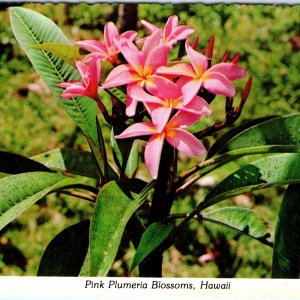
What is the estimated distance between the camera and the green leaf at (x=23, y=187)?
1.11 m

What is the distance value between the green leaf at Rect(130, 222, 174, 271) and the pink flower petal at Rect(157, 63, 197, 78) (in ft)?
1.07

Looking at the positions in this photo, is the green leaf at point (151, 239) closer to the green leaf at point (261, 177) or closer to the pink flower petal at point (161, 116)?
the green leaf at point (261, 177)

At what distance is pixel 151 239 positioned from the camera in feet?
3.75

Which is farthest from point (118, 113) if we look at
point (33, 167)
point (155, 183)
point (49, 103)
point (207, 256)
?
point (49, 103)

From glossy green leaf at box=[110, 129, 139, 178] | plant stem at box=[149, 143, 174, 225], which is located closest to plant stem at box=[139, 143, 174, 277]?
plant stem at box=[149, 143, 174, 225]

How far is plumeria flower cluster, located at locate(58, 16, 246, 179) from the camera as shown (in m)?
1.04

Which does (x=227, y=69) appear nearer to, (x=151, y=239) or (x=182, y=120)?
(x=182, y=120)

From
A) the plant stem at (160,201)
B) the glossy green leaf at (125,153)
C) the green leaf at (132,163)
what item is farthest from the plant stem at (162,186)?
the green leaf at (132,163)

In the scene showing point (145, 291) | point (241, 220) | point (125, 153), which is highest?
point (125, 153)

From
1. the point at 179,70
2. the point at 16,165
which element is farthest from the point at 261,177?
the point at 16,165

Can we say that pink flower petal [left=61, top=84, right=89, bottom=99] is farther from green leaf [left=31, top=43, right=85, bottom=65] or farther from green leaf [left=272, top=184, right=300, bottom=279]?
green leaf [left=272, top=184, right=300, bottom=279]

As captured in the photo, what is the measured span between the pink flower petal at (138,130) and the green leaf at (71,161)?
34 cm

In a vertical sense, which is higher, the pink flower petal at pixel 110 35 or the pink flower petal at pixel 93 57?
the pink flower petal at pixel 110 35

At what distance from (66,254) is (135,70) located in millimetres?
439
